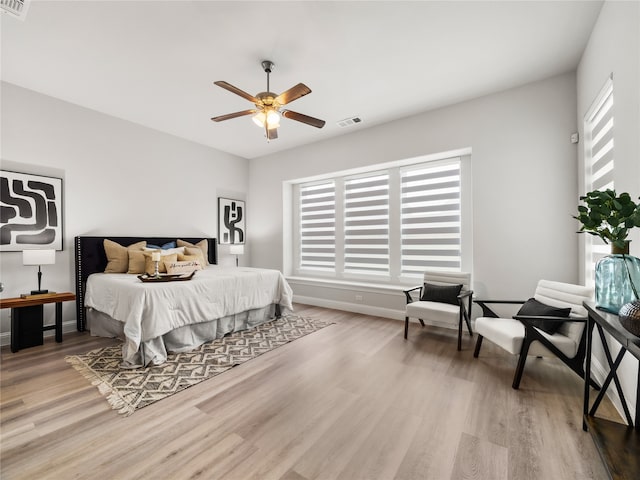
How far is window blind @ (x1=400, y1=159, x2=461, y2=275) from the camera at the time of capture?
13.5 feet

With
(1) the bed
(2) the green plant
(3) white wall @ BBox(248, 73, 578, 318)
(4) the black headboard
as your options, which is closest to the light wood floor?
(1) the bed

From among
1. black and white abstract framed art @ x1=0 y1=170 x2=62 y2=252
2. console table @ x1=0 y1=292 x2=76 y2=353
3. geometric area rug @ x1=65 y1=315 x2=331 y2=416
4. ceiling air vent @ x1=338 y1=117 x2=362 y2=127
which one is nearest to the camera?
geometric area rug @ x1=65 y1=315 x2=331 y2=416

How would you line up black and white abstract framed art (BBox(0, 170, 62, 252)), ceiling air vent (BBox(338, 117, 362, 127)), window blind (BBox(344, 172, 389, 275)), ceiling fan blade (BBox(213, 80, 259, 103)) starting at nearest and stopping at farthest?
ceiling fan blade (BBox(213, 80, 259, 103)) → black and white abstract framed art (BBox(0, 170, 62, 252)) → ceiling air vent (BBox(338, 117, 362, 127)) → window blind (BBox(344, 172, 389, 275))

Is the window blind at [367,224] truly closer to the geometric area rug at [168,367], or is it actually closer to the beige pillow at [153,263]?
the geometric area rug at [168,367]

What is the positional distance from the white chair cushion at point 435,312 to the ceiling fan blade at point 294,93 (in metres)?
2.64

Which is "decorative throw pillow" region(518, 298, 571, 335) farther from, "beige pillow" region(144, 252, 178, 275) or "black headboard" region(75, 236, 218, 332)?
"black headboard" region(75, 236, 218, 332)

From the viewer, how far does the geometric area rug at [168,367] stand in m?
2.23

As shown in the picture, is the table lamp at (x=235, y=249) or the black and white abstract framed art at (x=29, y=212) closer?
the black and white abstract framed art at (x=29, y=212)

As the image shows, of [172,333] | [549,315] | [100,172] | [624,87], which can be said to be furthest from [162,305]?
[624,87]

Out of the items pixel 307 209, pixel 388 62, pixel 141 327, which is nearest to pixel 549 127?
pixel 388 62

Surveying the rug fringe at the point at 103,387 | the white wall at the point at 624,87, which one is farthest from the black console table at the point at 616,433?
the rug fringe at the point at 103,387

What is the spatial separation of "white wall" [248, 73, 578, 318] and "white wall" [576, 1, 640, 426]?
882mm

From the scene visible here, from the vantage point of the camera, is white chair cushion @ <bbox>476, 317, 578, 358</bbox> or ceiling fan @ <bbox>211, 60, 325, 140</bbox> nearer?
white chair cushion @ <bbox>476, 317, 578, 358</bbox>

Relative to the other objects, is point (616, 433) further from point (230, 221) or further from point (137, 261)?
point (230, 221)
